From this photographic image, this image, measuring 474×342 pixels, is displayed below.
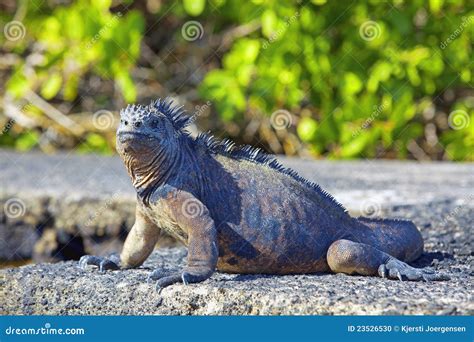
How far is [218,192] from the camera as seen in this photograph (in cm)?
409

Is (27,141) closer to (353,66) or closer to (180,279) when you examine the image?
(353,66)

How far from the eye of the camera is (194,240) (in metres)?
3.84

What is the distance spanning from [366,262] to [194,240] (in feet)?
2.72

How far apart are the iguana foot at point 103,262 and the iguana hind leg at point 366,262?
1130mm

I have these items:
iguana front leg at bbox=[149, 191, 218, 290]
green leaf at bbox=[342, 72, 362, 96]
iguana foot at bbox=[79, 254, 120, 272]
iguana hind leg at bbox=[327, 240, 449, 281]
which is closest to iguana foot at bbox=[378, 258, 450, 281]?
iguana hind leg at bbox=[327, 240, 449, 281]

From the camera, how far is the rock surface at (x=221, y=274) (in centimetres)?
360

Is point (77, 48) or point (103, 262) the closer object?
point (103, 262)

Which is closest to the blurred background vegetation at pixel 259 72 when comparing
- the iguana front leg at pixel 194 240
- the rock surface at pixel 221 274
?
the rock surface at pixel 221 274

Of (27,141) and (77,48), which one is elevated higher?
(77,48)

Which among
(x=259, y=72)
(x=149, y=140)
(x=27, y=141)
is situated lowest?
(x=27, y=141)

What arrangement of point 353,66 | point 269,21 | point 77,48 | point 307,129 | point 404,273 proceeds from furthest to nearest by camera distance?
1. point 77,48
2. point 307,129
3. point 353,66
4. point 269,21
5. point 404,273

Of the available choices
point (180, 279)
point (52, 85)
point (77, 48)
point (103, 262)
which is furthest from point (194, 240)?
point (52, 85)

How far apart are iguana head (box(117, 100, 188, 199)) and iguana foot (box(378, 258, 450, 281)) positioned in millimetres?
→ 1121

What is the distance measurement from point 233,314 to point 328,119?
19.3ft
